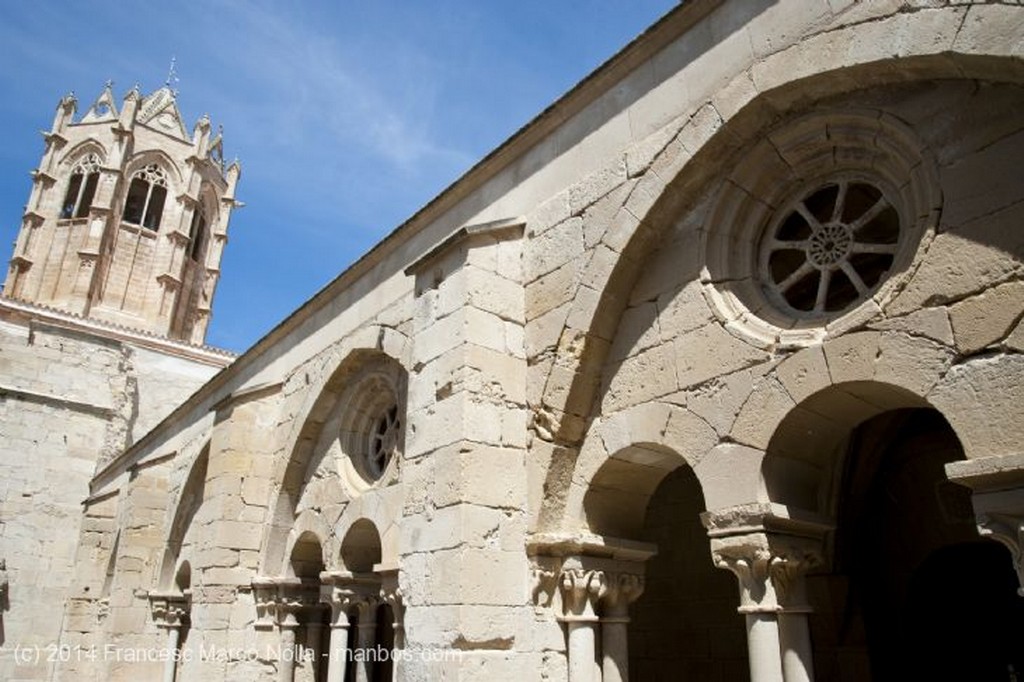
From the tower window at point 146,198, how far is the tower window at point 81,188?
113 cm

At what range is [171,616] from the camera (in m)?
9.74

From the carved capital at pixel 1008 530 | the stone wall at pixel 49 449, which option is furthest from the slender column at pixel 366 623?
the stone wall at pixel 49 449

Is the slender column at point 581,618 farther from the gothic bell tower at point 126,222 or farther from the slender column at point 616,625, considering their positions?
the gothic bell tower at point 126,222

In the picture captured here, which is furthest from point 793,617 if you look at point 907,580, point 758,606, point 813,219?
point 907,580

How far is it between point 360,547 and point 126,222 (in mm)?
21927

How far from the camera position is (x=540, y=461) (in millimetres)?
4410

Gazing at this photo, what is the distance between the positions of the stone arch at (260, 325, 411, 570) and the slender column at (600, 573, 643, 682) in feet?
11.6

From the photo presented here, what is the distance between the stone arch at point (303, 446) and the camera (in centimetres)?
718

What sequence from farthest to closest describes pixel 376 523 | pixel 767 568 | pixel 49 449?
pixel 49 449
pixel 376 523
pixel 767 568

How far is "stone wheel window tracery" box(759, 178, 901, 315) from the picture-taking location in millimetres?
Result: 3625

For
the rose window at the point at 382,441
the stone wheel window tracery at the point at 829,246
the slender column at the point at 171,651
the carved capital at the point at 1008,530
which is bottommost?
the slender column at the point at 171,651

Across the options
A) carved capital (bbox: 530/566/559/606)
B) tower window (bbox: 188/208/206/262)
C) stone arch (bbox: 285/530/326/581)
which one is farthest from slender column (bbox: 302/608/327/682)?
tower window (bbox: 188/208/206/262)

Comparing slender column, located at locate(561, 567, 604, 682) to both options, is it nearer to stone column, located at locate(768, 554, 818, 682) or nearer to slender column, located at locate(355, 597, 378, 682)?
stone column, located at locate(768, 554, 818, 682)

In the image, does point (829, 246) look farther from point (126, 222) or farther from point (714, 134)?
point (126, 222)
